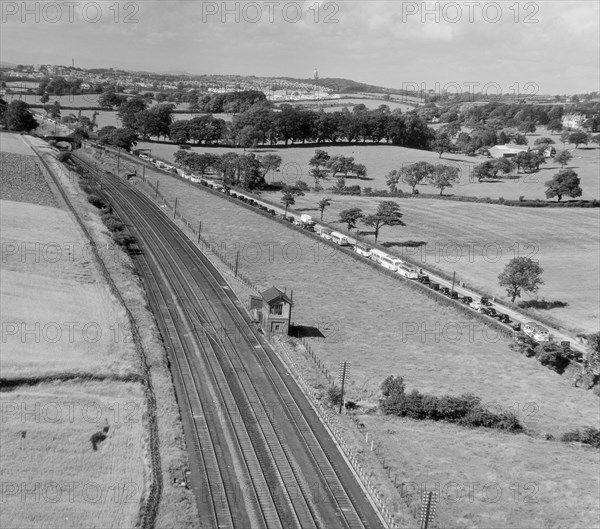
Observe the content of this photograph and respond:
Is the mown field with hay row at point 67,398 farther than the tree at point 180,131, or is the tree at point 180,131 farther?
the tree at point 180,131

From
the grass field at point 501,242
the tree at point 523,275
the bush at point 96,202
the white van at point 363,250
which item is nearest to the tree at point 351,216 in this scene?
the grass field at point 501,242

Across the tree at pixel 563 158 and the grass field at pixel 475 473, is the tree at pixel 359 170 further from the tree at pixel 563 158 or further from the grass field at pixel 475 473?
the grass field at pixel 475 473

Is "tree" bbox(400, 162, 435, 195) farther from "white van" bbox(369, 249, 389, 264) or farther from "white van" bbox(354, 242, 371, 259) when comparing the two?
"white van" bbox(369, 249, 389, 264)

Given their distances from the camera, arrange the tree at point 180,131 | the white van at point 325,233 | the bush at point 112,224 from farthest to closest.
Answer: the tree at point 180,131, the white van at point 325,233, the bush at point 112,224

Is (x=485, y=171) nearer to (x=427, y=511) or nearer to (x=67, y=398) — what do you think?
(x=67, y=398)

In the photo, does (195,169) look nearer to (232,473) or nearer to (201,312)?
(201,312)

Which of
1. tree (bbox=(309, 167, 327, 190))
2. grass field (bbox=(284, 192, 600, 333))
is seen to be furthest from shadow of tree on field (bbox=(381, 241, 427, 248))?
tree (bbox=(309, 167, 327, 190))

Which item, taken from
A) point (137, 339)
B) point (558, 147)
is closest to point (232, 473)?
point (137, 339)

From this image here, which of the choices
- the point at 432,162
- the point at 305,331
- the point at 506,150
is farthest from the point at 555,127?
Answer: the point at 305,331
